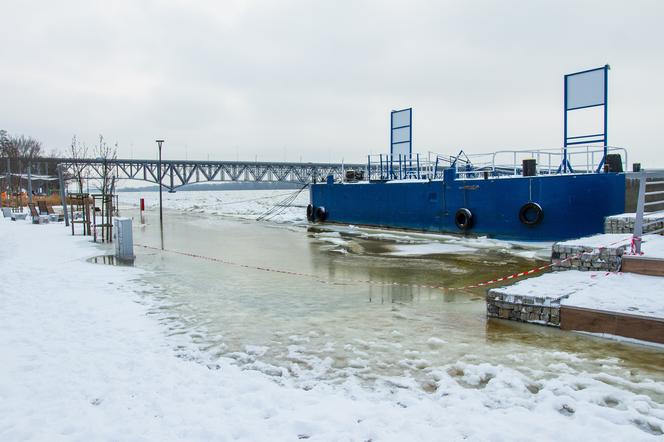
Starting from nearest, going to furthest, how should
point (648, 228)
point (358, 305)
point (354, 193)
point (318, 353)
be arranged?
point (318, 353) < point (358, 305) < point (648, 228) < point (354, 193)

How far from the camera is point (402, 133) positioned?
27984mm

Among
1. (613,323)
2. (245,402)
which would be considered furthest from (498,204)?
(245,402)

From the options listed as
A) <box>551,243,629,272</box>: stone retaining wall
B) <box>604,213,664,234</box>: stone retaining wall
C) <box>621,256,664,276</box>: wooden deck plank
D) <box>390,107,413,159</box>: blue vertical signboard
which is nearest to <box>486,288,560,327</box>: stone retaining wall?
<box>621,256,664,276</box>: wooden deck plank

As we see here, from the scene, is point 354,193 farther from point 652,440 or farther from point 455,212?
point 652,440

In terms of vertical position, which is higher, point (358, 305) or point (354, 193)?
point (354, 193)

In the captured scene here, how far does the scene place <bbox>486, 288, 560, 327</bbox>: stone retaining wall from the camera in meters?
7.01

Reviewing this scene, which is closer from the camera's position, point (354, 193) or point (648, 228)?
point (648, 228)

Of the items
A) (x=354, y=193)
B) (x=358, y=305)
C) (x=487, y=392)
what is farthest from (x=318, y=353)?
(x=354, y=193)

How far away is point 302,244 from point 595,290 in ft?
39.6

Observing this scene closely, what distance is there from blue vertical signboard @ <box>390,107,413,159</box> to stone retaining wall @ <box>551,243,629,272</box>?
17.8 m

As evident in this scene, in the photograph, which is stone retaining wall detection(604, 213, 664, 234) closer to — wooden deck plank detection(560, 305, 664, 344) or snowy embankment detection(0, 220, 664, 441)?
wooden deck plank detection(560, 305, 664, 344)

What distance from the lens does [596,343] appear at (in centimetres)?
624

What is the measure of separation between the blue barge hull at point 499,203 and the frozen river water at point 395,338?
5.94m

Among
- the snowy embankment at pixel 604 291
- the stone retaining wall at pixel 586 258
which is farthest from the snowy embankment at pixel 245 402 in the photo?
the stone retaining wall at pixel 586 258
